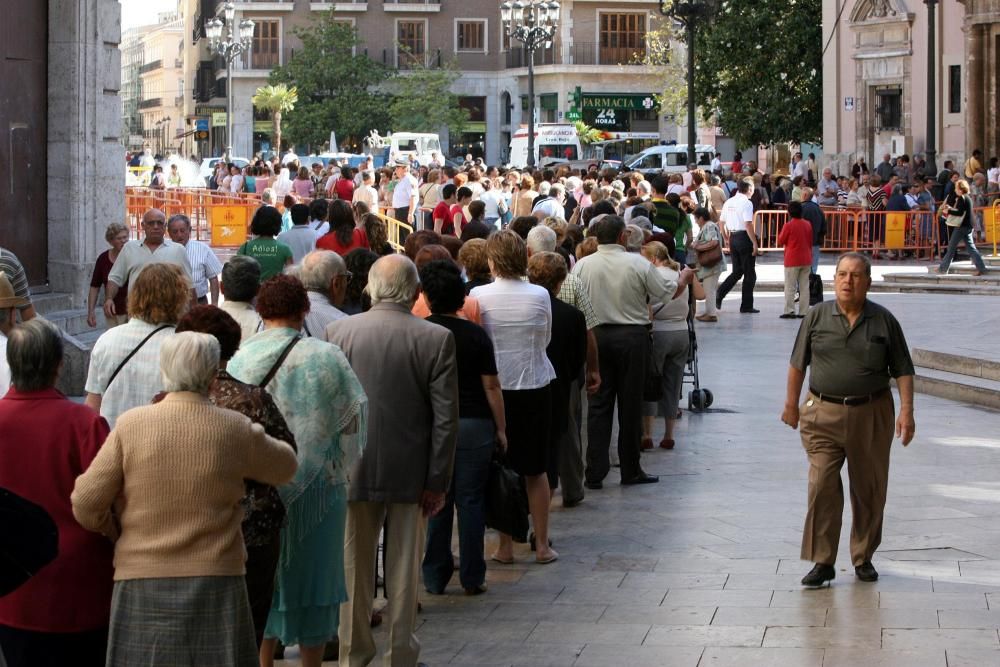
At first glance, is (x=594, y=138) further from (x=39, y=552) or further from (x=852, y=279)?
(x=39, y=552)

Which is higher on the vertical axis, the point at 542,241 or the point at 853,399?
the point at 542,241

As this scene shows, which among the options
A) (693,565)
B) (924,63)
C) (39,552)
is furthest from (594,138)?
(39,552)

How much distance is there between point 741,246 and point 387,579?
1632cm

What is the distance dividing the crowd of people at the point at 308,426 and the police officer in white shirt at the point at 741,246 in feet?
33.6

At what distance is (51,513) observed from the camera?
A: 200 inches

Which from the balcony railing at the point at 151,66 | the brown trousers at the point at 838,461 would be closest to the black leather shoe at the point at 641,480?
the brown trousers at the point at 838,461

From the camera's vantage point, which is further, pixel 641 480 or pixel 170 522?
pixel 641 480

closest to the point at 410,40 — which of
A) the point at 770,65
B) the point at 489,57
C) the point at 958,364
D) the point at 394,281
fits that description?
the point at 489,57

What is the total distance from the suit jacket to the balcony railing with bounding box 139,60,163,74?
399 feet

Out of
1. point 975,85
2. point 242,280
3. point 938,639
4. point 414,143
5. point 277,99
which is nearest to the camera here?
point 938,639

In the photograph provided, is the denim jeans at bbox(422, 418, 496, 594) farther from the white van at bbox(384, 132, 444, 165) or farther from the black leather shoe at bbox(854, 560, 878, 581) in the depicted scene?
the white van at bbox(384, 132, 444, 165)

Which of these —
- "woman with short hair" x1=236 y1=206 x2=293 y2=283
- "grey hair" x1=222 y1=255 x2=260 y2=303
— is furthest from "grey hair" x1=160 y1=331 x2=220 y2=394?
"woman with short hair" x1=236 y1=206 x2=293 y2=283

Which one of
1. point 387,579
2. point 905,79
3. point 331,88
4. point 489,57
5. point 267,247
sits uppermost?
point 489,57

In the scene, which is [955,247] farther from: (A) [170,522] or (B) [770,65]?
(A) [170,522]
